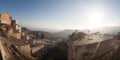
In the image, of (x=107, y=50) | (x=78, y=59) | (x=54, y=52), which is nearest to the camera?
(x=107, y=50)

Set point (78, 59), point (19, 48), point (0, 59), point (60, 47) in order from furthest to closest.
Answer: point (60, 47), point (19, 48), point (78, 59), point (0, 59)

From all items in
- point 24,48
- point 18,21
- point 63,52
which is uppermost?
point 18,21

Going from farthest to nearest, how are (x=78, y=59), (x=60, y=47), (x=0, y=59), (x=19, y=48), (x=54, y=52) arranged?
(x=60, y=47) → (x=54, y=52) → (x=19, y=48) → (x=78, y=59) → (x=0, y=59)

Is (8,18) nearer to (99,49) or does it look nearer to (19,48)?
(19,48)

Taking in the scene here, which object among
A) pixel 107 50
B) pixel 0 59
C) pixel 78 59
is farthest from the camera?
pixel 78 59

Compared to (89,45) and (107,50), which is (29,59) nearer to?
(89,45)

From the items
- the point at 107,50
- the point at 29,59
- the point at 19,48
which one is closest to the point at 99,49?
the point at 107,50

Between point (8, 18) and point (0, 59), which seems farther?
point (8, 18)

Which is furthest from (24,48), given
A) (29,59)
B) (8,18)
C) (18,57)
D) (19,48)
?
(8,18)

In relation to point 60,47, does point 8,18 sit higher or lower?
higher
